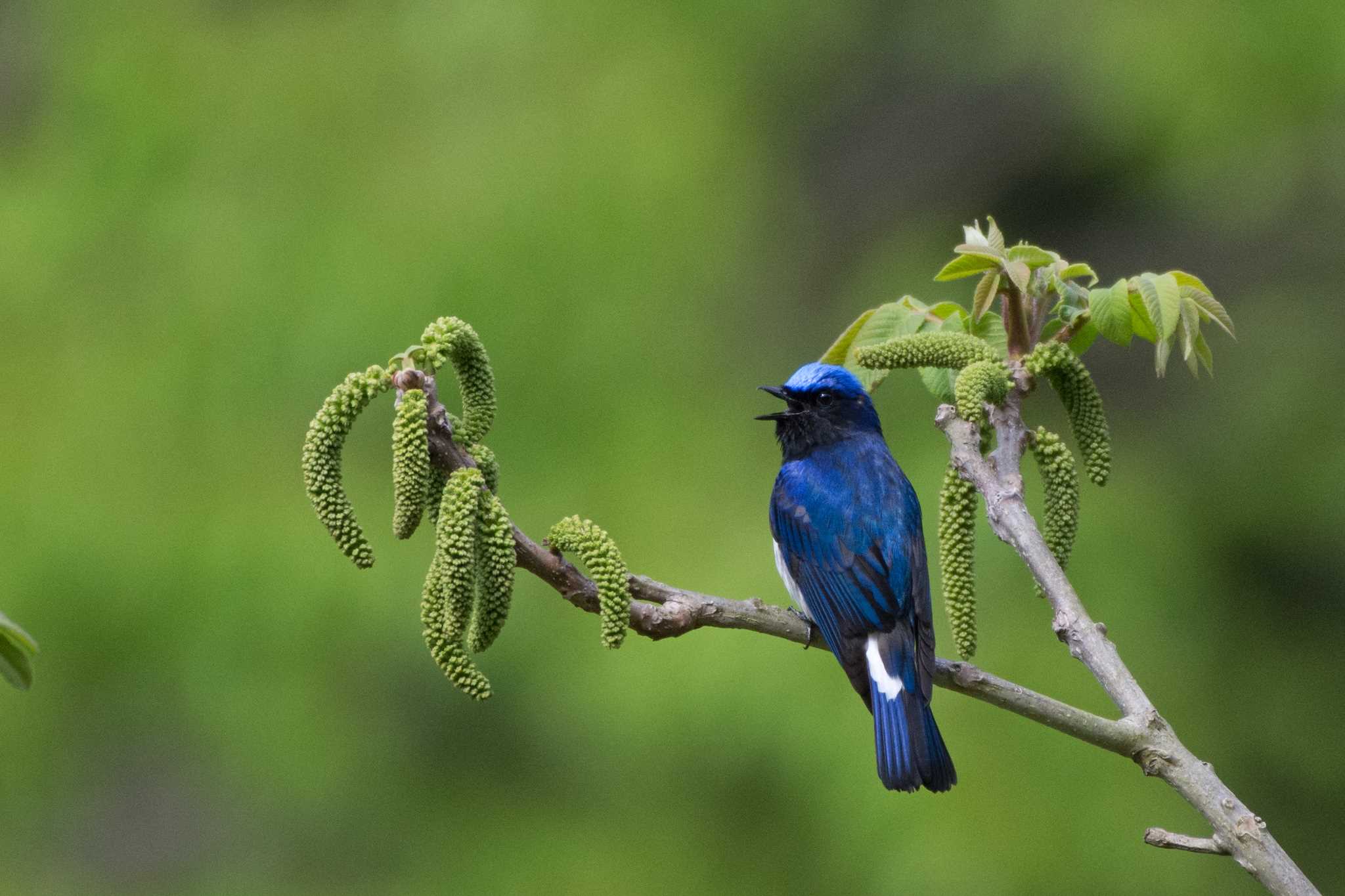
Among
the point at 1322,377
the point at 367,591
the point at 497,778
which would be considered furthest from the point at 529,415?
the point at 1322,377

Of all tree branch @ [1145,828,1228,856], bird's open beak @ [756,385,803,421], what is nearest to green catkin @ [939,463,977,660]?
tree branch @ [1145,828,1228,856]

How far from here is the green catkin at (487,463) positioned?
1.92 meters

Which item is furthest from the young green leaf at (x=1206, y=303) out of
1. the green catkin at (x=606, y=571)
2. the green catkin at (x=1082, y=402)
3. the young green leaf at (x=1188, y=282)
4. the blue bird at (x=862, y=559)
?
the green catkin at (x=606, y=571)

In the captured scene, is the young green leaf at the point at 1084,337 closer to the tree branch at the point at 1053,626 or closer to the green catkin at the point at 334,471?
the tree branch at the point at 1053,626

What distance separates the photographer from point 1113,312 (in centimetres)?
229

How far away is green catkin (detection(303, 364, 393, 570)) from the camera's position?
1.75 m

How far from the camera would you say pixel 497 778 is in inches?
241

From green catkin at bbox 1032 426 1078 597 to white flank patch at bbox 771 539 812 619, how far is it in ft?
3.44

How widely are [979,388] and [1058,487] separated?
0.24 meters

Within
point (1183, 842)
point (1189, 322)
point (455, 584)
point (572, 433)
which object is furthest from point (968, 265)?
point (572, 433)

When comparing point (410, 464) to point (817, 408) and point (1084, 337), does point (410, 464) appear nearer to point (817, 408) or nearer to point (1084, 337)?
point (1084, 337)

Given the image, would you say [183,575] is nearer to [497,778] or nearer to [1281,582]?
[497,778]

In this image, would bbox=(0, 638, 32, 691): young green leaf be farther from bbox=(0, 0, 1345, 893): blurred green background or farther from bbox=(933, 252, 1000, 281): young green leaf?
bbox=(0, 0, 1345, 893): blurred green background

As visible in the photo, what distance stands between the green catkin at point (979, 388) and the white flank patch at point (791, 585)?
3.76 feet
